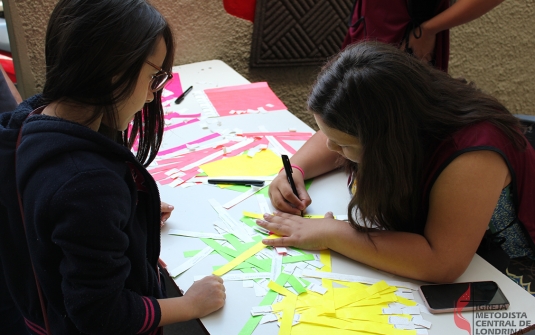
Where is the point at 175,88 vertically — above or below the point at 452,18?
below

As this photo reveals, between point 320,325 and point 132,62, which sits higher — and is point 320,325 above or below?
below

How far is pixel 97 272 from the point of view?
0.70 m

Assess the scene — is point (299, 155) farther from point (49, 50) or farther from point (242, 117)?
point (49, 50)

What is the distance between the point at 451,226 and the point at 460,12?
936mm

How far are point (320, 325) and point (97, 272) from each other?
418 mm

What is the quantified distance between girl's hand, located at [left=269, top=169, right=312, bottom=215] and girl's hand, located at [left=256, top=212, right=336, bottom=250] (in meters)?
0.06

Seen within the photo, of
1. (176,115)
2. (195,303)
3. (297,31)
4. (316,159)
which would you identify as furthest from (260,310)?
(297,31)

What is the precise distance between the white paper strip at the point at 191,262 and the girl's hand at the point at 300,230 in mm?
134

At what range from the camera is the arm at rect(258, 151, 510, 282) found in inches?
37.7

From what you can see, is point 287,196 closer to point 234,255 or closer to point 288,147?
point 234,255

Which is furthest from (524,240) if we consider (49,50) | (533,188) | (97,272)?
(49,50)

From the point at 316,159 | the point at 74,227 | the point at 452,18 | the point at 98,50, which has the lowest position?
the point at 316,159

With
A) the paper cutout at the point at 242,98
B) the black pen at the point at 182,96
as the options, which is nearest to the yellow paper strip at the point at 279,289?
the paper cutout at the point at 242,98

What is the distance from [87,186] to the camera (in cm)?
68
